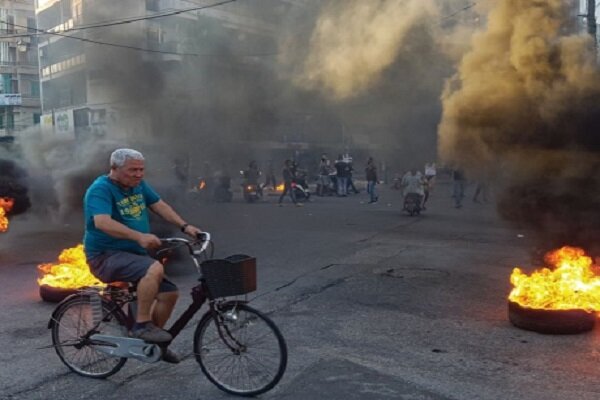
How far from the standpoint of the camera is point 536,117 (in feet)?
19.5

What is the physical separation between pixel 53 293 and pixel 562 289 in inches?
191

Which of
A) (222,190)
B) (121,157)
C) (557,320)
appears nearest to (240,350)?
(121,157)

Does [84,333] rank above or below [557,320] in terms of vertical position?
above

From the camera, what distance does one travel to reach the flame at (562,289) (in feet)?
16.3

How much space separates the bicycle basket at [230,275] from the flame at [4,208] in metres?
6.34

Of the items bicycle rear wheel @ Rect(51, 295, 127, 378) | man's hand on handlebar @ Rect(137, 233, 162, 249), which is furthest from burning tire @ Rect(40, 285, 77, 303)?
man's hand on handlebar @ Rect(137, 233, 162, 249)

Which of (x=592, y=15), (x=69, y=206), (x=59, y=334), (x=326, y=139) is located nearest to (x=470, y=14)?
(x=592, y=15)

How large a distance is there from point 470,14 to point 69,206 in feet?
26.6

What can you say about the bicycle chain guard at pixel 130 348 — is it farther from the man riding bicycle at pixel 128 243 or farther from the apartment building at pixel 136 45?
the apartment building at pixel 136 45

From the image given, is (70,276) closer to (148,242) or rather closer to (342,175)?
(148,242)

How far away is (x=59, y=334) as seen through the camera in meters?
4.17

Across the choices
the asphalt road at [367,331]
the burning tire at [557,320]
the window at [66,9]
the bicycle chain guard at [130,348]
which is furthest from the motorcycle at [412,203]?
the bicycle chain guard at [130,348]

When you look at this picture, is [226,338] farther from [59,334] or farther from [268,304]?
[268,304]

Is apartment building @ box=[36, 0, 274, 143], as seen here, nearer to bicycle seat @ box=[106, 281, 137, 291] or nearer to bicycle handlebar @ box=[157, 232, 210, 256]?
bicycle seat @ box=[106, 281, 137, 291]
